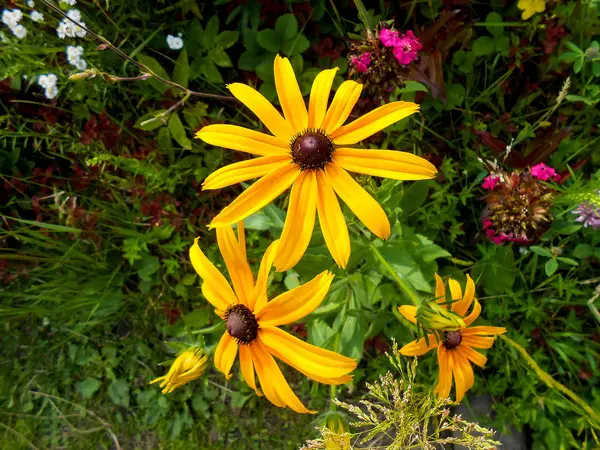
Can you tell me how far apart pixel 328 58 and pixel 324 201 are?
4.33ft

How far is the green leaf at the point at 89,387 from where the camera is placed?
9.56ft

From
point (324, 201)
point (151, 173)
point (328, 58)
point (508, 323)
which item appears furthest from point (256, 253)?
point (508, 323)

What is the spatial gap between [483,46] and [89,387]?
2807mm

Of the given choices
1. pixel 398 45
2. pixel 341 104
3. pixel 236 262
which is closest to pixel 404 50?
pixel 398 45

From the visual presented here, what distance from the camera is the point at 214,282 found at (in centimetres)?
147

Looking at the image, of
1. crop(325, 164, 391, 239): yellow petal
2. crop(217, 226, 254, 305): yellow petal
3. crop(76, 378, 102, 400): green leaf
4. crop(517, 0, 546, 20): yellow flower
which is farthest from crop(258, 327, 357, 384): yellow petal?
crop(76, 378, 102, 400): green leaf

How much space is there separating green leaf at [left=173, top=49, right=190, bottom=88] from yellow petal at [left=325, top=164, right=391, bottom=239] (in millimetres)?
1322

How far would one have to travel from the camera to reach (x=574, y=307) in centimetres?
231

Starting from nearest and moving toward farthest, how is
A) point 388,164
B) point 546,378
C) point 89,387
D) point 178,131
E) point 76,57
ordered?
point 388,164
point 546,378
point 76,57
point 178,131
point 89,387

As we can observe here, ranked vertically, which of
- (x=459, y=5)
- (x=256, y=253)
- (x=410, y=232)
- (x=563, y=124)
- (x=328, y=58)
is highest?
(x=459, y=5)

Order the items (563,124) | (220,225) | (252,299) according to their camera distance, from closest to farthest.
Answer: (220,225) < (252,299) < (563,124)

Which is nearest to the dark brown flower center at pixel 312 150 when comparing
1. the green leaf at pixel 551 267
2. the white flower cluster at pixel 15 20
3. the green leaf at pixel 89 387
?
the green leaf at pixel 551 267

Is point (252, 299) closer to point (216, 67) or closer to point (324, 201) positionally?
point (324, 201)

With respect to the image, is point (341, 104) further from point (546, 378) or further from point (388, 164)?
point (546, 378)
